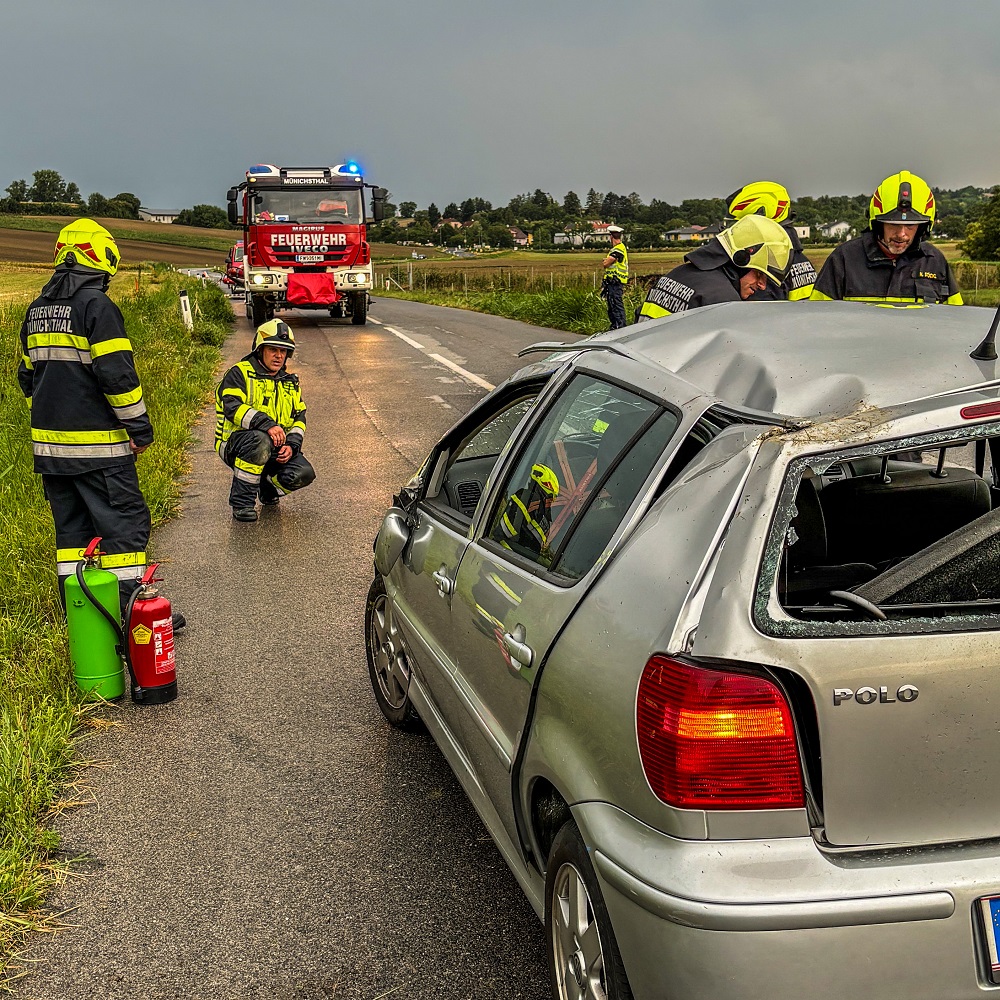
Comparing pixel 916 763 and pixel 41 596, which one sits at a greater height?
pixel 916 763

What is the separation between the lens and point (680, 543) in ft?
7.58

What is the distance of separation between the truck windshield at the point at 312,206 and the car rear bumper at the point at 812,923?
26.2m

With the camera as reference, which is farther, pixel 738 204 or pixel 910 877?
pixel 738 204

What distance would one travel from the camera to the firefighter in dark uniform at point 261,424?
858 centimetres

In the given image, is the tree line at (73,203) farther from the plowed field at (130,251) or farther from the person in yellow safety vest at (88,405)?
the person in yellow safety vest at (88,405)

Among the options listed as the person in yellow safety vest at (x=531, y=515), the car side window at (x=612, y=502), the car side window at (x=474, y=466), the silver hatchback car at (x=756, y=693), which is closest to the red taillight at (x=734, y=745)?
the silver hatchback car at (x=756, y=693)

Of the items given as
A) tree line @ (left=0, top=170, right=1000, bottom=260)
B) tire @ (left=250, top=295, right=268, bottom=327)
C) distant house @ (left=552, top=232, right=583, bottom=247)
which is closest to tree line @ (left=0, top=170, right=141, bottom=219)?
tree line @ (left=0, top=170, right=1000, bottom=260)

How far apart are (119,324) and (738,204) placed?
10.6 feet

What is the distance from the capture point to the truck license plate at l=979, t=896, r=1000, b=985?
6.76ft

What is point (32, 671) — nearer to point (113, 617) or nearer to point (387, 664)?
point (113, 617)

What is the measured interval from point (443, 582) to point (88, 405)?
8.59 feet

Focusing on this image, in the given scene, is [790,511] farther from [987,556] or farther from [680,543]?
[987,556]

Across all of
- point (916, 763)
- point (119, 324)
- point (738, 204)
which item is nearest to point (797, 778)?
point (916, 763)

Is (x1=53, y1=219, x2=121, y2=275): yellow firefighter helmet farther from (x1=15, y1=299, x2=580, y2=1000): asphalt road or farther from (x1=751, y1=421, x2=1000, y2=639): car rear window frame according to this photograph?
(x1=751, y1=421, x2=1000, y2=639): car rear window frame
